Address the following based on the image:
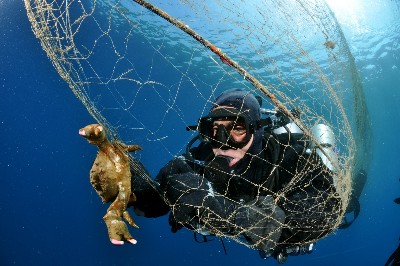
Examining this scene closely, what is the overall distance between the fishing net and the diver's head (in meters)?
0.28

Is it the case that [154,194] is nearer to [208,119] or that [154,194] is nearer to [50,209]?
[208,119]

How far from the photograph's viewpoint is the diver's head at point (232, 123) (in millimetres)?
3516

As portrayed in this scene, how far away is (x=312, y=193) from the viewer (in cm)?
315

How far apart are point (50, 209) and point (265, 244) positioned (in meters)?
59.8

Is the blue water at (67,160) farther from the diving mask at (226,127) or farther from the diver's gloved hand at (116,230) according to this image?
the diver's gloved hand at (116,230)

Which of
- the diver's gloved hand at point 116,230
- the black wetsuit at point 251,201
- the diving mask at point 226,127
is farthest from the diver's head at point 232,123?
the diver's gloved hand at point 116,230

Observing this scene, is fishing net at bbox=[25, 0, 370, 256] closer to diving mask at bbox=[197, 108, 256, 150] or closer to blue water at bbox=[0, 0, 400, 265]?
diving mask at bbox=[197, 108, 256, 150]

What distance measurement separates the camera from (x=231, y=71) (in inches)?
466

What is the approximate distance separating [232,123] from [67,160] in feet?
149

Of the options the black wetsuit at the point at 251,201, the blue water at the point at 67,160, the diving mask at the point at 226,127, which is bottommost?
the blue water at the point at 67,160

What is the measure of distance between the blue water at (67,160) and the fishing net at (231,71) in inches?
194

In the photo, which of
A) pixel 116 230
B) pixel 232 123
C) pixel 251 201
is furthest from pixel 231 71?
pixel 116 230

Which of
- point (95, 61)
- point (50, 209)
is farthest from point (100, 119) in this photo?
point (50, 209)

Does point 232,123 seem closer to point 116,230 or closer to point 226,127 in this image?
point 226,127
